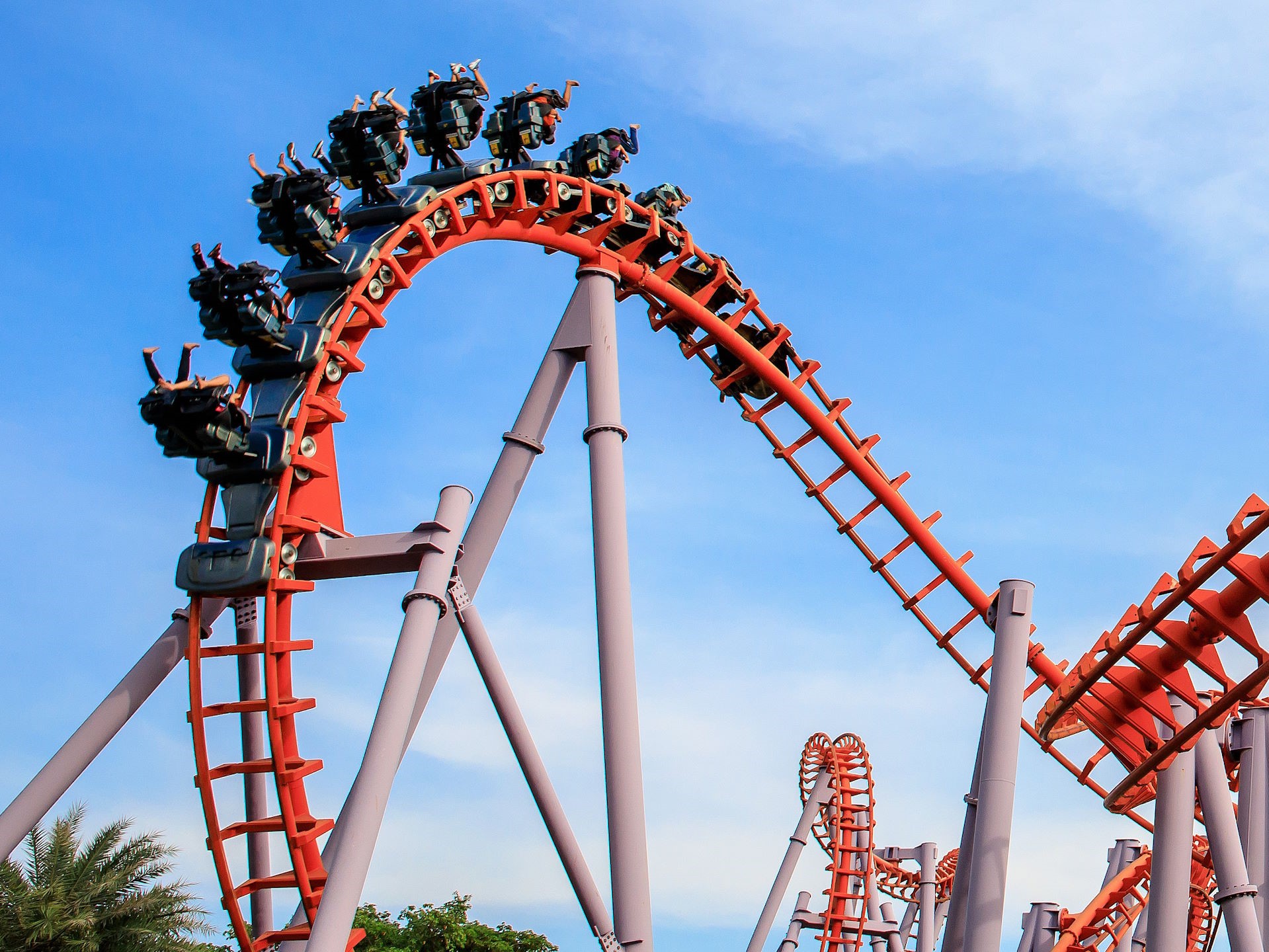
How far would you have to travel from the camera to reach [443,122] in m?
9.27

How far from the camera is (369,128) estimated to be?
8.73 m

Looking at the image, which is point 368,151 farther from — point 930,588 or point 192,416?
point 930,588

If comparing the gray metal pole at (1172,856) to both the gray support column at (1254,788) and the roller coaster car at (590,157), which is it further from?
the roller coaster car at (590,157)

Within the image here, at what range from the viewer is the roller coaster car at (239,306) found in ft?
25.5

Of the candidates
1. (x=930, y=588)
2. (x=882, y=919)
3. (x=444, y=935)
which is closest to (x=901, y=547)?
(x=930, y=588)

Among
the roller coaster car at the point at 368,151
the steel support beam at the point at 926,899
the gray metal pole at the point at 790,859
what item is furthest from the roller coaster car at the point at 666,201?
the steel support beam at the point at 926,899

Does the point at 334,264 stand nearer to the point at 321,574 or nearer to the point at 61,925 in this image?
the point at 321,574

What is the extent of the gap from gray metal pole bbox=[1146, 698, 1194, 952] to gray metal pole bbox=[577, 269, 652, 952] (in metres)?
3.26

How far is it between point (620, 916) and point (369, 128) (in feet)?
15.9

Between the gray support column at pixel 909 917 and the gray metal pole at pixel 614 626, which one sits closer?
the gray metal pole at pixel 614 626

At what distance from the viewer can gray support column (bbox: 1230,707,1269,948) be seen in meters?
10.1

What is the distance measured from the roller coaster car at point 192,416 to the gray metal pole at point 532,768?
1935 millimetres

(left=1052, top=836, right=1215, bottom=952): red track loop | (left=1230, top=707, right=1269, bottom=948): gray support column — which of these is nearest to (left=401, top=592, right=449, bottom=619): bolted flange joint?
(left=1230, top=707, right=1269, bottom=948): gray support column

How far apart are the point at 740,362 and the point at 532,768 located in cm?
408
